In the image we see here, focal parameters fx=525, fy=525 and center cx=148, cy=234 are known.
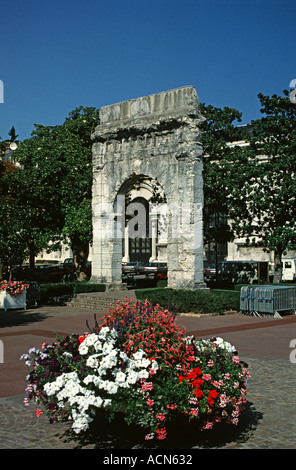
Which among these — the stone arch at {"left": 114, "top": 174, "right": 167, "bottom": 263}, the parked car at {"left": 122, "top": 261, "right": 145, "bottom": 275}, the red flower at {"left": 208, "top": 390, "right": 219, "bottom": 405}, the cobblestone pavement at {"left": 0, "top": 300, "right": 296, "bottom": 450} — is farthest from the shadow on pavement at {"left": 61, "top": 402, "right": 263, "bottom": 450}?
the parked car at {"left": 122, "top": 261, "right": 145, "bottom": 275}

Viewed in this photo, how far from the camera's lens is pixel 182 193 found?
77.8 ft

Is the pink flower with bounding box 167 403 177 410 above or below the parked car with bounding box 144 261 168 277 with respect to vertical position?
below

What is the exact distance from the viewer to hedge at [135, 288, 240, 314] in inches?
789

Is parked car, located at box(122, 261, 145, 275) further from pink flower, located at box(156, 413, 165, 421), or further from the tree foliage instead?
pink flower, located at box(156, 413, 165, 421)

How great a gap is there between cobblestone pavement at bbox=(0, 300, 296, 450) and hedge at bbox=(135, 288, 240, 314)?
39.7 ft

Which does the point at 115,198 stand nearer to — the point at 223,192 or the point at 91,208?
the point at 91,208

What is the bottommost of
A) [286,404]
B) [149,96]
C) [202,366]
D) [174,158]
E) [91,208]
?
[286,404]

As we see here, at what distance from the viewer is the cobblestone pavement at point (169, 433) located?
5910mm

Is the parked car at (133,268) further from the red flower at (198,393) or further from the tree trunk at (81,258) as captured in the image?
the red flower at (198,393)

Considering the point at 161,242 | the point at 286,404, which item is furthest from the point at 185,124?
the point at 161,242

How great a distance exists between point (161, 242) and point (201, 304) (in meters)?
34.1

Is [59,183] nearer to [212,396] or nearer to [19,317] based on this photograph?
[19,317]
